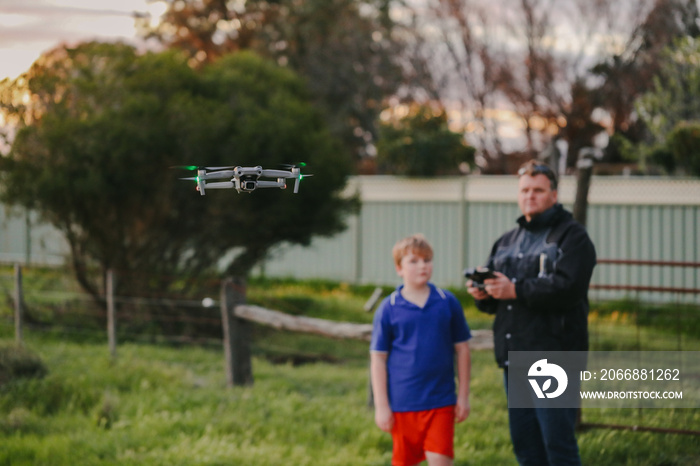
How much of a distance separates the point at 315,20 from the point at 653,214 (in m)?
11.9

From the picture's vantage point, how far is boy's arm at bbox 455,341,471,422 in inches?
151

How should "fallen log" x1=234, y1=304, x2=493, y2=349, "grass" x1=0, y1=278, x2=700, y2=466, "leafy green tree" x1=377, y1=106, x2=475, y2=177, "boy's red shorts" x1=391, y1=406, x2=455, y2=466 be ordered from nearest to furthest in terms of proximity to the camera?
"boy's red shorts" x1=391, y1=406, x2=455, y2=466 → "grass" x1=0, y1=278, x2=700, y2=466 → "fallen log" x1=234, y1=304, x2=493, y2=349 → "leafy green tree" x1=377, y1=106, x2=475, y2=177

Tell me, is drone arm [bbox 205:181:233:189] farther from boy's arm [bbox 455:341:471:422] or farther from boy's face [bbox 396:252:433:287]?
boy's arm [bbox 455:341:471:422]

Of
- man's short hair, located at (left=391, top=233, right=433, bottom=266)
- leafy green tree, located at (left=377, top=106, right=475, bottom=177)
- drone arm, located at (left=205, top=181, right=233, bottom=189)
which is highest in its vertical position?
leafy green tree, located at (left=377, top=106, right=475, bottom=177)

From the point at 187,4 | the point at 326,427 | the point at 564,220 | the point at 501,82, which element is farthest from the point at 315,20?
the point at 564,220

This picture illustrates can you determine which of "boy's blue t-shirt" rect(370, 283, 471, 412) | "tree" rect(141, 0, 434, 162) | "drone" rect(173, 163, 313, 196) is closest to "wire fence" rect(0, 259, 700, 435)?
"boy's blue t-shirt" rect(370, 283, 471, 412)

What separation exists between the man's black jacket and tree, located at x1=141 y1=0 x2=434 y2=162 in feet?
56.7

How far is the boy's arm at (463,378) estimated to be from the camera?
151 inches

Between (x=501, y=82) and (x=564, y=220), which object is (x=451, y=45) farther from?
(x=564, y=220)

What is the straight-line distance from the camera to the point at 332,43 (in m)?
21.6

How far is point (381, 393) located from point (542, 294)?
851 millimetres

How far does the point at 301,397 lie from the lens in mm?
6758

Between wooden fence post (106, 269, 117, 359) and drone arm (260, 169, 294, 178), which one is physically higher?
drone arm (260, 169, 294, 178)

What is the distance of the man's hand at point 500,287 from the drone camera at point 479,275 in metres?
0.04
